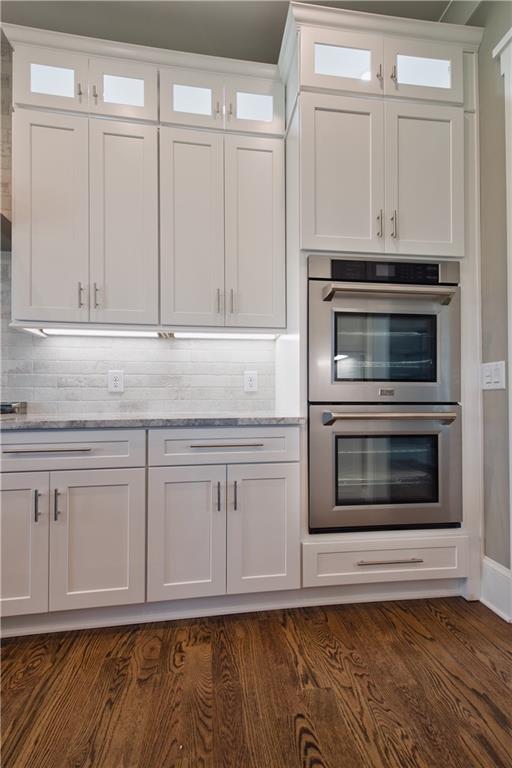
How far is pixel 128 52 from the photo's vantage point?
2018 mm

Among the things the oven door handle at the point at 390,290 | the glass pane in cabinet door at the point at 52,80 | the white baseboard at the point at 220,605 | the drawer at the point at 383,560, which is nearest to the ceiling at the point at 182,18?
the glass pane in cabinet door at the point at 52,80

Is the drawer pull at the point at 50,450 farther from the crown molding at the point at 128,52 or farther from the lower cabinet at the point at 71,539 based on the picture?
the crown molding at the point at 128,52

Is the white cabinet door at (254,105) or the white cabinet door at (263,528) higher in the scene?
the white cabinet door at (254,105)

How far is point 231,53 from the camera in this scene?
2408 millimetres

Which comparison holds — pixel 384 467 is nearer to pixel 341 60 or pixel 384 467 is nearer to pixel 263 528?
pixel 263 528

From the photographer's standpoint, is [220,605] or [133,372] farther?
[133,372]

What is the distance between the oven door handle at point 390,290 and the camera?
185 centimetres

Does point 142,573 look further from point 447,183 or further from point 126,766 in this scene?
point 447,183

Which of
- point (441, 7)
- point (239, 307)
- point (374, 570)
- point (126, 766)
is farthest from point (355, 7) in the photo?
point (126, 766)

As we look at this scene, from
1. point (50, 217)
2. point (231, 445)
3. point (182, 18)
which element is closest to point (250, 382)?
point (231, 445)

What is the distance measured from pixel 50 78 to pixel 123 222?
79 centimetres

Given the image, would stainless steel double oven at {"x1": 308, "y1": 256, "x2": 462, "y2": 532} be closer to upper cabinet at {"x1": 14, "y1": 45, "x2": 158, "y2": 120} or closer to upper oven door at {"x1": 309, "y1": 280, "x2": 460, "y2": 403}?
upper oven door at {"x1": 309, "y1": 280, "x2": 460, "y2": 403}

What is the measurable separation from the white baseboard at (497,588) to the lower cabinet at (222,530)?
949 millimetres

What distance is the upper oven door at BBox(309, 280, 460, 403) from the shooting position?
74.1 inches
